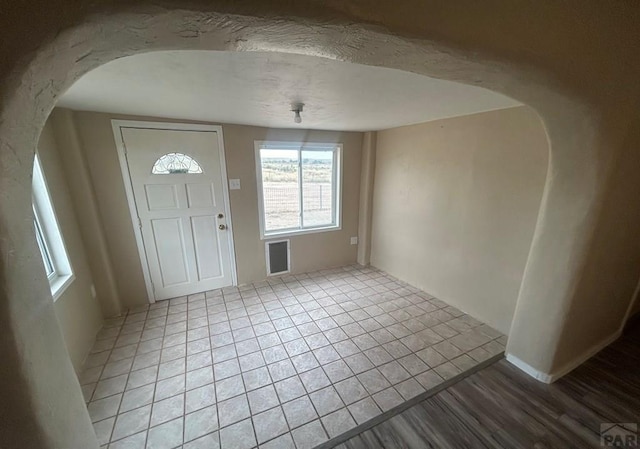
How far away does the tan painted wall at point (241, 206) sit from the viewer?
7.98 ft

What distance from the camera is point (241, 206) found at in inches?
124

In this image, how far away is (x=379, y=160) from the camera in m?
3.61

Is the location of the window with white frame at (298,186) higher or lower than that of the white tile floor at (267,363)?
higher

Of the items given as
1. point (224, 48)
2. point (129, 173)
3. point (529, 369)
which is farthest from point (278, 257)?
point (224, 48)

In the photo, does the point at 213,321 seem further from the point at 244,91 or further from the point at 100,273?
the point at 244,91

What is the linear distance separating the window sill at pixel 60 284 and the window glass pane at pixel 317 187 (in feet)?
8.22

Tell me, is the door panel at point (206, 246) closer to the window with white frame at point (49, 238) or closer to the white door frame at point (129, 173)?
the white door frame at point (129, 173)

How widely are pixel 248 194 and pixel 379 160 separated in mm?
1925

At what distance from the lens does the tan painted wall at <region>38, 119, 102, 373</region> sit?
193 centimetres

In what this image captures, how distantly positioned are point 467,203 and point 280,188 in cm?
225

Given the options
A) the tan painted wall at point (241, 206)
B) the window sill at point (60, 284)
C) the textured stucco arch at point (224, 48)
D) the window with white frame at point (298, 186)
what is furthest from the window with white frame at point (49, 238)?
the window with white frame at point (298, 186)

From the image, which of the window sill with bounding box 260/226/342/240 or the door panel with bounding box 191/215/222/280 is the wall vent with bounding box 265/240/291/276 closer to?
the window sill with bounding box 260/226/342/240

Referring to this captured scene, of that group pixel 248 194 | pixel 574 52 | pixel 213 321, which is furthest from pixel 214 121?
pixel 574 52

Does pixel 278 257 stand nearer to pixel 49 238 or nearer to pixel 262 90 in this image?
pixel 49 238
